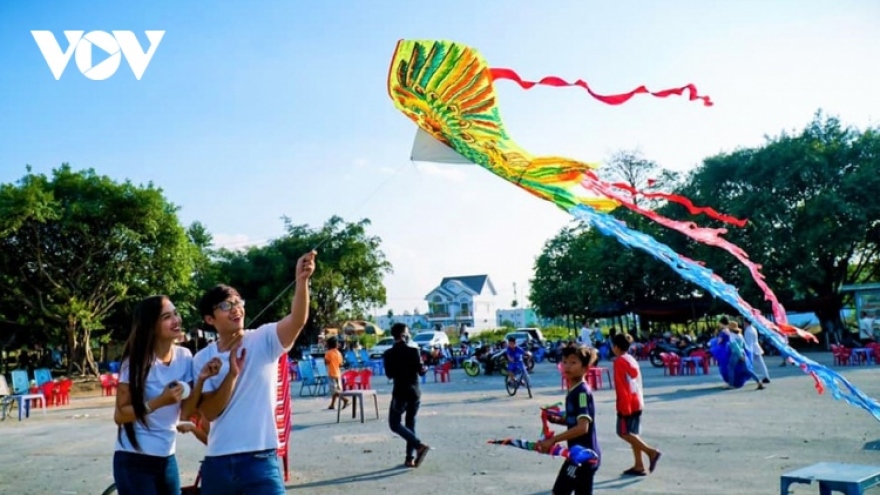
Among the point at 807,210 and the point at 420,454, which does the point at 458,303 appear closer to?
the point at 807,210

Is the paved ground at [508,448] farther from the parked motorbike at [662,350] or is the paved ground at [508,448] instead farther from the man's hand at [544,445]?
the parked motorbike at [662,350]

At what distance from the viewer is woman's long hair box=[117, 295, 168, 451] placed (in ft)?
10.9

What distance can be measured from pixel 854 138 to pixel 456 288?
2281 inches

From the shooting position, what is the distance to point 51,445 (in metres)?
10.9

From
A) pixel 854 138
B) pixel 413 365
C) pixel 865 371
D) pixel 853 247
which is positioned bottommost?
pixel 865 371

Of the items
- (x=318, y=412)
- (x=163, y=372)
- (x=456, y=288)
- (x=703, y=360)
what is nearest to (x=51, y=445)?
(x=318, y=412)

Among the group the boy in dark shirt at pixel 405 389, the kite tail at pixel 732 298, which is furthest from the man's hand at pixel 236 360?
the boy in dark shirt at pixel 405 389

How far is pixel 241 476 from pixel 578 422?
8.12ft

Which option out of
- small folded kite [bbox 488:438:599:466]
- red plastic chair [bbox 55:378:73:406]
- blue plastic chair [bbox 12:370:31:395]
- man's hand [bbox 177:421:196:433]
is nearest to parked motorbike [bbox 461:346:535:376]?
red plastic chair [bbox 55:378:73:406]

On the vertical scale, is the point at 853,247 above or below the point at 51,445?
above

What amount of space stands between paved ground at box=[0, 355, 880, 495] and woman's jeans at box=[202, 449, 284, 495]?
12.5 feet

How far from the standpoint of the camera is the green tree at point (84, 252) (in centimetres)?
2311

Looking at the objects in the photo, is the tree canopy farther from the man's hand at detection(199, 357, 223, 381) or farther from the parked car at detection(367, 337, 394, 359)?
the man's hand at detection(199, 357, 223, 381)

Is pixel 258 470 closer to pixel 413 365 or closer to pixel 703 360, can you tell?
pixel 413 365
